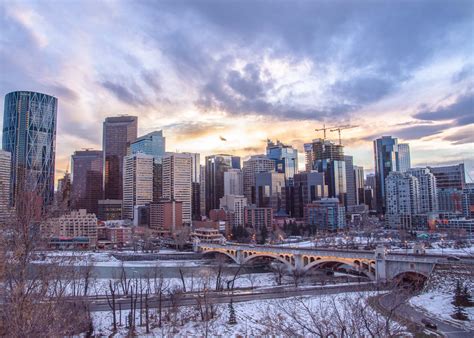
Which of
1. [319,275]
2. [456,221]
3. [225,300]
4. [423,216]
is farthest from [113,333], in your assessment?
[423,216]

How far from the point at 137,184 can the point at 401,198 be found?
113916 mm

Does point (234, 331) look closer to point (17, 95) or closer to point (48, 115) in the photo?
point (48, 115)

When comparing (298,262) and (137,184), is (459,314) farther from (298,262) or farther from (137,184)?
(137,184)

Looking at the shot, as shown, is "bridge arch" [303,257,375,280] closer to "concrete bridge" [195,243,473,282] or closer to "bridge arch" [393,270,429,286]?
"concrete bridge" [195,243,473,282]

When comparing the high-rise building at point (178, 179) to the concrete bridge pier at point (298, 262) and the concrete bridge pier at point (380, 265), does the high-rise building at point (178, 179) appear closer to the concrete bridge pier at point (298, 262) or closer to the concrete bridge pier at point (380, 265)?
the concrete bridge pier at point (298, 262)

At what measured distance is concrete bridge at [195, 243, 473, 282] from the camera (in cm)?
4353

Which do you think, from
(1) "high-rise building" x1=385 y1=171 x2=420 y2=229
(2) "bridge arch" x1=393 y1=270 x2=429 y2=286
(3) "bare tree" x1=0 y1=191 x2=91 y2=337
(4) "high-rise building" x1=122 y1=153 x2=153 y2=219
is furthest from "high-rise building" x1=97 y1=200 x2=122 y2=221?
(3) "bare tree" x1=0 y1=191 x2=91 y2=337

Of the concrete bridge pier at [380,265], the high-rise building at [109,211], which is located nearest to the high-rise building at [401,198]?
the high-rise building at [109,211]

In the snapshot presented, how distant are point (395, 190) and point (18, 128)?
6247 inches

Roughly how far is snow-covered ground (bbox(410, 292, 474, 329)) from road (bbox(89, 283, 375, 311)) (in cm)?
457

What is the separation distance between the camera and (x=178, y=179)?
7357 inches

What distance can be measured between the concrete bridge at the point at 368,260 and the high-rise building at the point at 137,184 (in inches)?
4981

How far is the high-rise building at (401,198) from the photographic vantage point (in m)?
159

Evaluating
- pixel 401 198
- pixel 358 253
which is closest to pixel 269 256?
pixel 358 253
